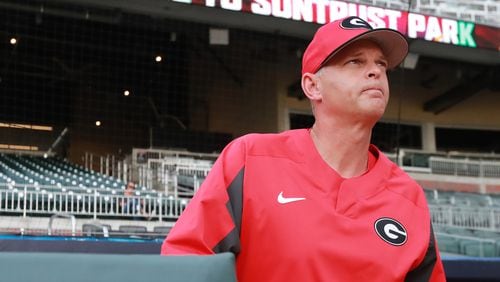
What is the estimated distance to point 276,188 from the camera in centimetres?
125

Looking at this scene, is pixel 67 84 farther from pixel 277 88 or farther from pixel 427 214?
pixel 427 214

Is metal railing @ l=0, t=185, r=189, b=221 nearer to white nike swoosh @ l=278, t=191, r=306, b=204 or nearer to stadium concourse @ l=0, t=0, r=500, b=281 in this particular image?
stadium concourse @ l=0, t=0, r=500, b=281

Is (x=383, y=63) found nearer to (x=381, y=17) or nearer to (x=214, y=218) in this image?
(x=214, y=218)

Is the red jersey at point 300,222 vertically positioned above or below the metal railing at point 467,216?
above

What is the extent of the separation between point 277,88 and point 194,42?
2610 mm

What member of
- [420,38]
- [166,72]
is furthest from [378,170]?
[166,72]

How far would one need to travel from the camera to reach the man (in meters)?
1.17

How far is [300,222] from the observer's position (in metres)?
1.20

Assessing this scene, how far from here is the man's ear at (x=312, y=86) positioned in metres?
1.40

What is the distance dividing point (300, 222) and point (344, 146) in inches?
9.7

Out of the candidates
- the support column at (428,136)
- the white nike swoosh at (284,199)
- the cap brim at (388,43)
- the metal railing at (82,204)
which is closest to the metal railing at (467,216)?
the metal railing at (82,204)

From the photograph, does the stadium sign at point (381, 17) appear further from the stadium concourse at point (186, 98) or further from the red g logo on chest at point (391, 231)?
the red g logo on chest at point (391, 231)

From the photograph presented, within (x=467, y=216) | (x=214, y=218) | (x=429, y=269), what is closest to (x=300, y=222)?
(x=214, y=218)

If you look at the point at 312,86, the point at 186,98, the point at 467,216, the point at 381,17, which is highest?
the point at 381,17
